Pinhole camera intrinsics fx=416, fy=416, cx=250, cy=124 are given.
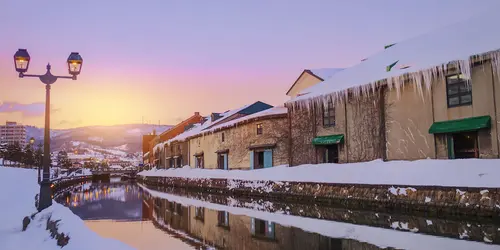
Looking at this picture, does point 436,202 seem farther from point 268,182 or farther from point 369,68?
point 369,68

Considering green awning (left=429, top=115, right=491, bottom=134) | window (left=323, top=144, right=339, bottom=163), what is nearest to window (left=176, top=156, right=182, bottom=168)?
window (left=323, top=144, right=339, bottom=163)

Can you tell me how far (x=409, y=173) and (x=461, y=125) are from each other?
154 inches

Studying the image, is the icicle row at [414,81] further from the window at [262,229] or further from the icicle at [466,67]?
the window at [262,229]

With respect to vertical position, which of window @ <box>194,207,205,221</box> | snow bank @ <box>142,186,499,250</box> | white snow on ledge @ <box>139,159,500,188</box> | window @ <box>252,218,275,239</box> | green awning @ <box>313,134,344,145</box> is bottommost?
window @ <box>194,207,205,221</box>

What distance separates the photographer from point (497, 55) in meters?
18.2

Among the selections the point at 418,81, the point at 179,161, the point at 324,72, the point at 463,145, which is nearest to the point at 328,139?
the point at 418,81

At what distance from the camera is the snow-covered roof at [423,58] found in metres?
19.6

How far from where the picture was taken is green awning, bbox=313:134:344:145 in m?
26.4

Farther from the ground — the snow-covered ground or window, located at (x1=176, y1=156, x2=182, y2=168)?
window, located at (x1=176, y1=156, x2=182, y2=168)

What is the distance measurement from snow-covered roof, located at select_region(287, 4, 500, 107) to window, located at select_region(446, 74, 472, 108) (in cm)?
55

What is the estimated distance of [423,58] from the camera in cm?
2250

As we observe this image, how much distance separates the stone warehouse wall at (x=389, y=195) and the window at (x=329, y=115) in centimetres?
583

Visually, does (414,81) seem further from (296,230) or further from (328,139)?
(296,230)

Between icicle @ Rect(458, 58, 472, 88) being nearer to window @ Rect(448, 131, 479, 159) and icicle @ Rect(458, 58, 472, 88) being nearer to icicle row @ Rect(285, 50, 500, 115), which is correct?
icicle row @ Rect(285, 50, 500, 115)
